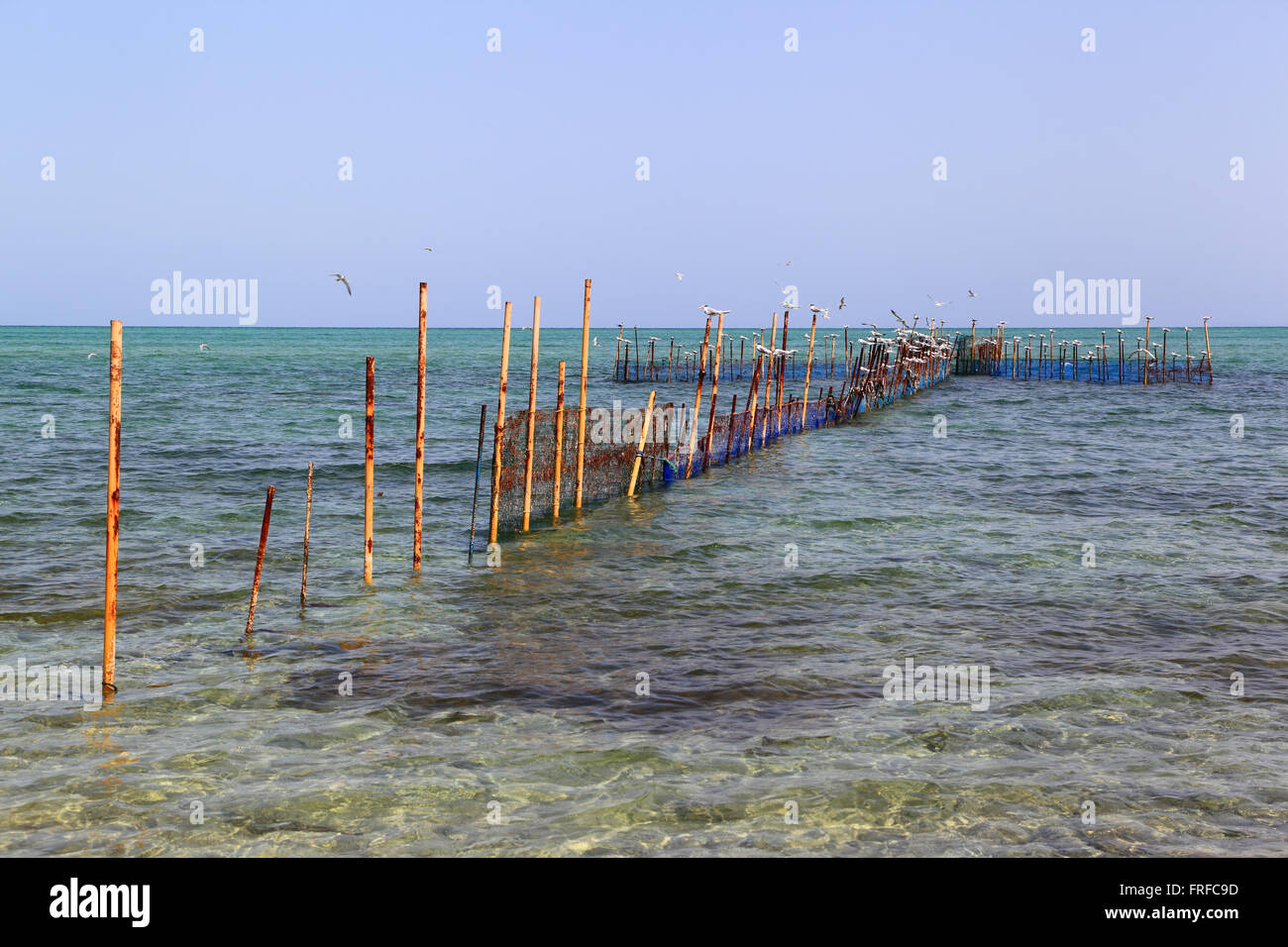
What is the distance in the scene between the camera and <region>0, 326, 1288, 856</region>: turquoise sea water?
23.3 feet

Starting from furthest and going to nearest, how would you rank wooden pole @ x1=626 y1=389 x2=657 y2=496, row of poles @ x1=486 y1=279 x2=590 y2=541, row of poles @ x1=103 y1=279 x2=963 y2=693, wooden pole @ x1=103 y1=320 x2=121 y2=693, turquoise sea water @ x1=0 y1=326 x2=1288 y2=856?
wooden pole @ x1=626 y1=389 x2=657 y2=496 < row of poles @ x1=486 y1=279 x2=590 y2=541 < row of poles @ x1=103 y1=279 x2=963 y2=693 < wooden pole @ x1=103 y1=320 x2=121 y2=693 < turquoise sea water @ x1=0 y1=326 x2=1288 y2=856

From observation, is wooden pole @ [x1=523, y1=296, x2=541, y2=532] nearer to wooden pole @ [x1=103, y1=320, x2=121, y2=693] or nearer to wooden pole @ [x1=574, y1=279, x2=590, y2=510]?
wooden pole @ [x1=574, y1=279, x2=590, y2=510]

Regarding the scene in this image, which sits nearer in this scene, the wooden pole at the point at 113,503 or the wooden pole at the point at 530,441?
the wooden pole at the point at 113,503

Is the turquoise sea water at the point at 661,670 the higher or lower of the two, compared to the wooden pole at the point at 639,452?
lower

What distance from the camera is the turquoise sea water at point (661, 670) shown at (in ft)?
23.3

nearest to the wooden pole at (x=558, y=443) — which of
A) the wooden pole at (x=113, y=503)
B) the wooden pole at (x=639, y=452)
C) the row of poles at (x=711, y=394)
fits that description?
the row of poles at (x=711, y=394)

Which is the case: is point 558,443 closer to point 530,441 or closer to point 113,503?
point 530,441

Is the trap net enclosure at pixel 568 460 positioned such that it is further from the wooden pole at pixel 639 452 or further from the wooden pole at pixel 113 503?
the wooden pole at pixel 113 503

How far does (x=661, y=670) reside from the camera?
10.4m

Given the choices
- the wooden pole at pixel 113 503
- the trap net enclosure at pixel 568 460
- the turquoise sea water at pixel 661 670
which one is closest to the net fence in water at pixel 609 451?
the trap net enclosure at pixel 568 460

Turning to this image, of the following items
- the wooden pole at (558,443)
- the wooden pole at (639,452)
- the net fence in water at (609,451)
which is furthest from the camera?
the wooden pole at (639,452)

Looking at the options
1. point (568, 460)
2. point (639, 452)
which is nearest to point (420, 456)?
point (568, 460)

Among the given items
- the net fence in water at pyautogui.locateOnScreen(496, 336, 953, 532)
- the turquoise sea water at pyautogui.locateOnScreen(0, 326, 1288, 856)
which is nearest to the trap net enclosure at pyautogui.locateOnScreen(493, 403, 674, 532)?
the net fence in water at pyautogui.locateOnScreen(496, 336, 953, 532)

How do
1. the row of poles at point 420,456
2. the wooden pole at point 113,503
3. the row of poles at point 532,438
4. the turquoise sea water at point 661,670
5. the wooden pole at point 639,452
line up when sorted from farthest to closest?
the wooden pole at point 639,452 < the row of poles at point 532,438 < the row of poles at point 420,456 < the wooden pole at point 113,503 < the turquoise sea water at point 661,670
